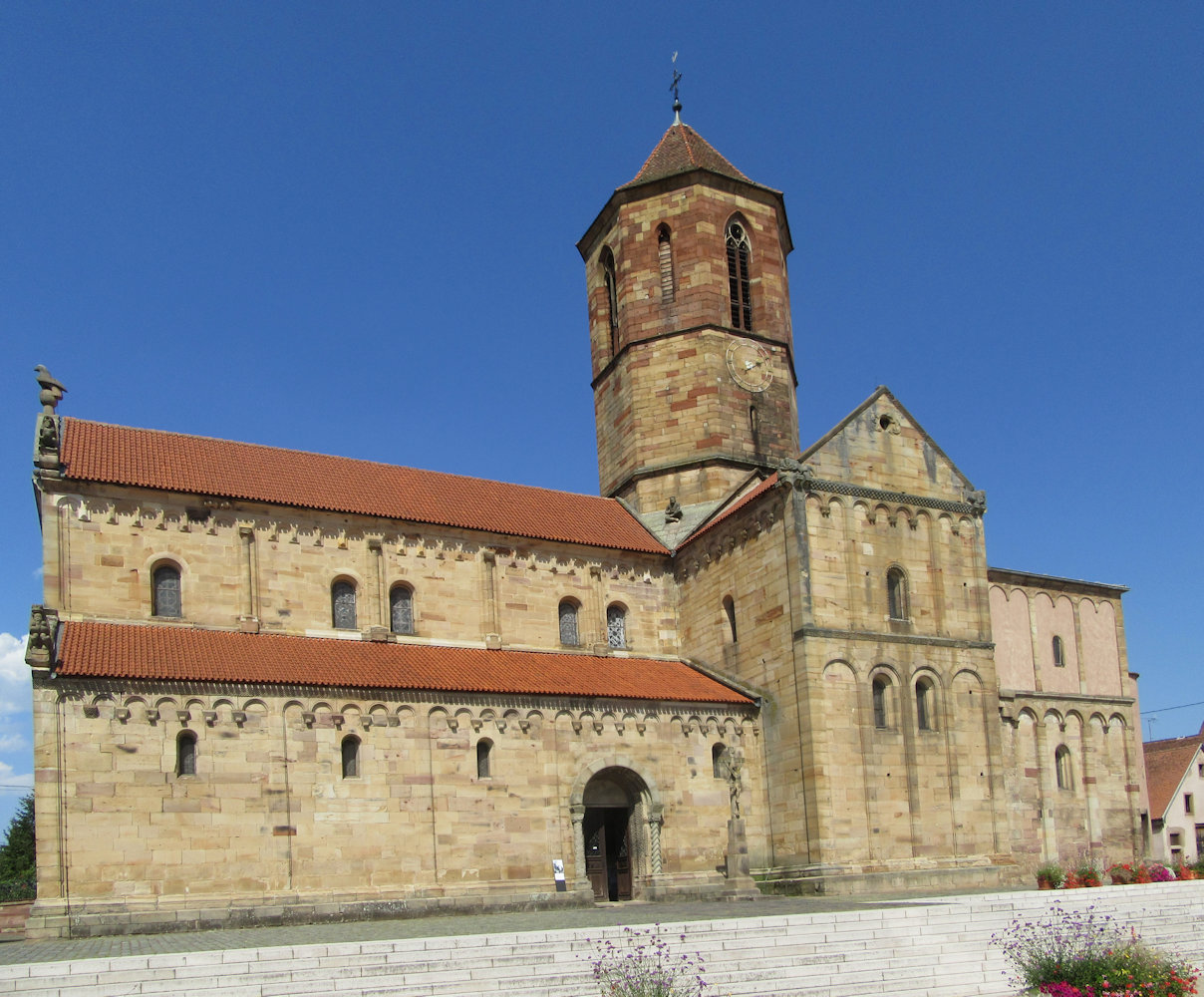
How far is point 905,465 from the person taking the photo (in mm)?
33312

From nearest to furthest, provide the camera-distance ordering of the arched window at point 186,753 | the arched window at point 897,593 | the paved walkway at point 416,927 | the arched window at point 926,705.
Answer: the paved walkway at point 416,927, the arched window at point 186,753, the arched window at point 926,705, the arched window at point 897,593

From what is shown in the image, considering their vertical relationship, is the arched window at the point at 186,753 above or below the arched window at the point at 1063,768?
above

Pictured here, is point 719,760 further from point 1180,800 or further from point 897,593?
point 1180,800

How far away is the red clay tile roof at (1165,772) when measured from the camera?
2217 inches

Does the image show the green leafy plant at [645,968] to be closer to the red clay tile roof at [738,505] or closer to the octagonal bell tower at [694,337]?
the red clay tile roof at [738,505]

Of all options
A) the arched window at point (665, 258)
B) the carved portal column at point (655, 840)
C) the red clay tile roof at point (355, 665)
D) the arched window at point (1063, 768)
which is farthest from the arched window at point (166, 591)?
the arched window at point (1063, 768)

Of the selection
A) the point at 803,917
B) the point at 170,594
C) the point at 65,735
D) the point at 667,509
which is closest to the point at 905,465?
the point at 667,509

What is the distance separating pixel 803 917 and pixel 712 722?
12.4 metres

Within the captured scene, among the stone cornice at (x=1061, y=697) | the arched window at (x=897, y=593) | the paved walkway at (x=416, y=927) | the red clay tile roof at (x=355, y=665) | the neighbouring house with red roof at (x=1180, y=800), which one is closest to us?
the paved walkway at (x=416, y=927)

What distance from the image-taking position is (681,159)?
42.2 metres

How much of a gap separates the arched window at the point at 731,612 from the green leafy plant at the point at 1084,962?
14.1 metres

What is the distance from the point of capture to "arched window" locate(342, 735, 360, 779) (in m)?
27.5

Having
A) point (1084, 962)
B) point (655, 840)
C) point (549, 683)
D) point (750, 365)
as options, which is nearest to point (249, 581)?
point (549, 683)

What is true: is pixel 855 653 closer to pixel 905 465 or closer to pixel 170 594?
pixel 905 465
